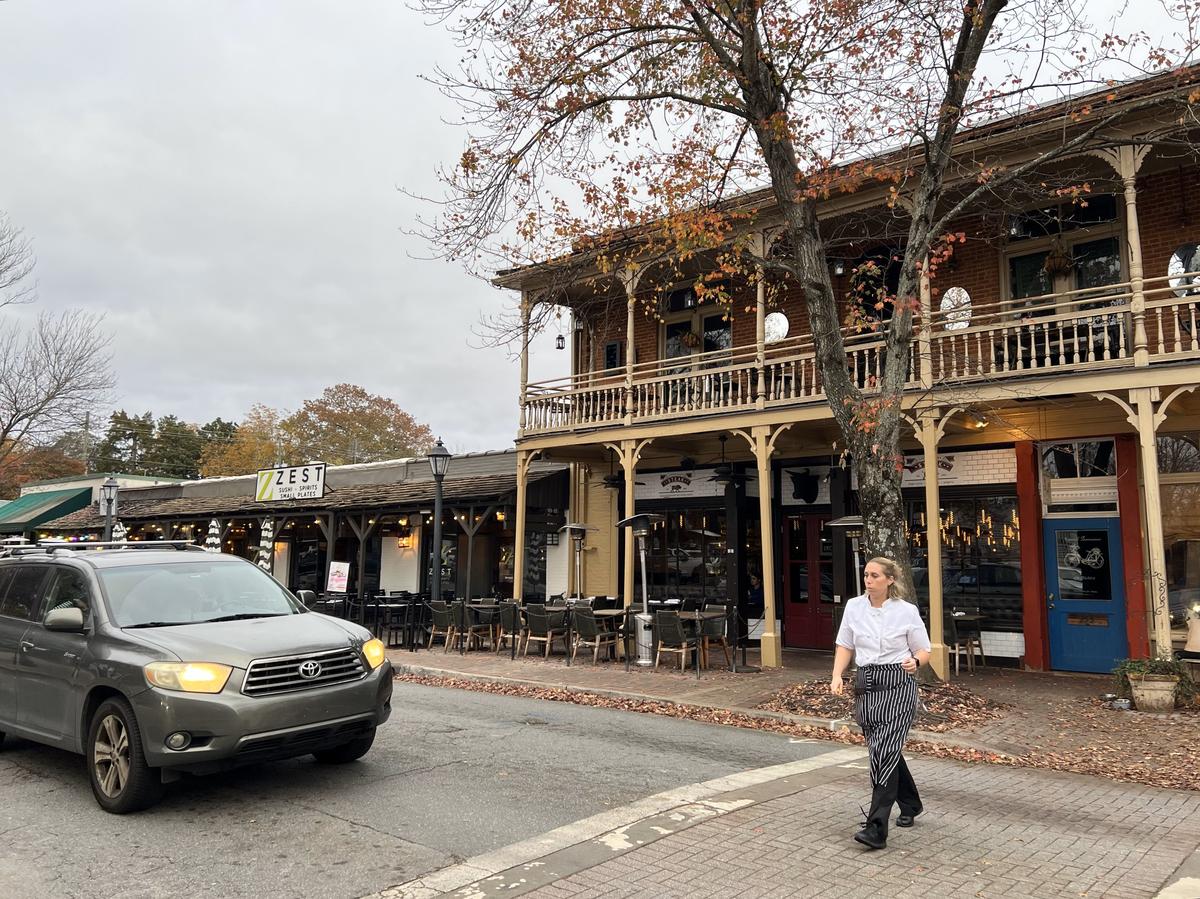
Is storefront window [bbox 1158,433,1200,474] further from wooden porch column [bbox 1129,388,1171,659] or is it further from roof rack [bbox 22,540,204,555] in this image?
roof rack [bbox 22,540,204,555]

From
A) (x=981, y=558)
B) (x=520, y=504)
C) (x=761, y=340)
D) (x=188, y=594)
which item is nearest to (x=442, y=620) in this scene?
(x=520, y=504)

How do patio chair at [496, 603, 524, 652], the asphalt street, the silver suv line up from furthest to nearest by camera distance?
patio chair at [496, 603, 524, 652]
the silver suv
the asphalt street

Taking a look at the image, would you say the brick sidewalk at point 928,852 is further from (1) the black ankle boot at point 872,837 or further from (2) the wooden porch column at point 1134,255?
(2) the wooden porch column at point 1134,255

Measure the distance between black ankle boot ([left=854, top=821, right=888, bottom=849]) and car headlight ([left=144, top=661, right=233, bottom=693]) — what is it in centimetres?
394

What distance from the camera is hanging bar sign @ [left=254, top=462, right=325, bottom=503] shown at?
21.6 m

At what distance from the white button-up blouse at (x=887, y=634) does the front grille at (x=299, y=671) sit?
11.1 feet

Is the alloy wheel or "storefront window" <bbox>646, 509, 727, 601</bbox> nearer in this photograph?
the alloy wheel

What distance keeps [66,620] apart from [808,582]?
12.8 metres

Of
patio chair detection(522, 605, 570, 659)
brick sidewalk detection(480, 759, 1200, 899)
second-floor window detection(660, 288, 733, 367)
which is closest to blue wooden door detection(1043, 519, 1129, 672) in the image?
brick sidewalk detection(480, 759, 1200, 899)

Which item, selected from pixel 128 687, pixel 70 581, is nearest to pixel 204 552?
pixel 70 581

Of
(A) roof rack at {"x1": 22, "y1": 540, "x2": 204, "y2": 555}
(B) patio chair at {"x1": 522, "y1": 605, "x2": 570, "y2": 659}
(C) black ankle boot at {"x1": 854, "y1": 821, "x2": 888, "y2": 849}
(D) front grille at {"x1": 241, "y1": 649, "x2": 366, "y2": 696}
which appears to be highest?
(A) roof rack at {"x1": 22, "y1": 540, "x2": 204, "y2": 555}

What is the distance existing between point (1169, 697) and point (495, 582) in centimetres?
1536

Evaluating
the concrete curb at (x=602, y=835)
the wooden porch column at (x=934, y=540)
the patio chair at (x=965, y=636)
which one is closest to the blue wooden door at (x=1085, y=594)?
the patio chair at (x=965, y=636)

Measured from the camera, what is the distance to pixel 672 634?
500 inches
